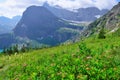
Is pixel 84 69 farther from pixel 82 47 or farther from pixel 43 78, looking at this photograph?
pixel 82 47

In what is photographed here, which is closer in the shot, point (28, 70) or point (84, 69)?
point (84, 69)

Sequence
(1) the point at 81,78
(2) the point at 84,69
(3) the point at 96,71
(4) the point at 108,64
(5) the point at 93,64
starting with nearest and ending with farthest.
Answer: (1) the point at 81,78 < (3) the point at 96,71 < (2) the point at 84,69 < (5) the point at 93,64 < (4) the point at 108,64

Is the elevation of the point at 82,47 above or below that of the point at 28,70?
above

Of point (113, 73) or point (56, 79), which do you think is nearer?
point (113, 73)

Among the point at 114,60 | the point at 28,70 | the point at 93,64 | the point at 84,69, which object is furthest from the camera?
the point at 28,70

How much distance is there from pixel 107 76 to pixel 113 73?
348 mm

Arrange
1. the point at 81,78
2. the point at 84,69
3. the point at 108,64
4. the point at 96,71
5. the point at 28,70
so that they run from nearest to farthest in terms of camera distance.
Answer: the point at 81,78
the point at 96,71
the point at 84,69
the point at 108,64
the point at 28,70

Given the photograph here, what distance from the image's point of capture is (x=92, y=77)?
37.8ft

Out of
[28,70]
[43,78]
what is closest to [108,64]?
[43,78]

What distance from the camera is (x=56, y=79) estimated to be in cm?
1242

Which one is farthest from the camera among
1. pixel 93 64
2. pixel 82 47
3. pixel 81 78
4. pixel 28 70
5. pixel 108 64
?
pixel 28 70

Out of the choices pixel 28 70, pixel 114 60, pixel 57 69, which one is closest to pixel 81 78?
pixel 57 69

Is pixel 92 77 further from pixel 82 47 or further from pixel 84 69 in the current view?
pixel 82 47

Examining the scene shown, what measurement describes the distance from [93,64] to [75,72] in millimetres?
1102
